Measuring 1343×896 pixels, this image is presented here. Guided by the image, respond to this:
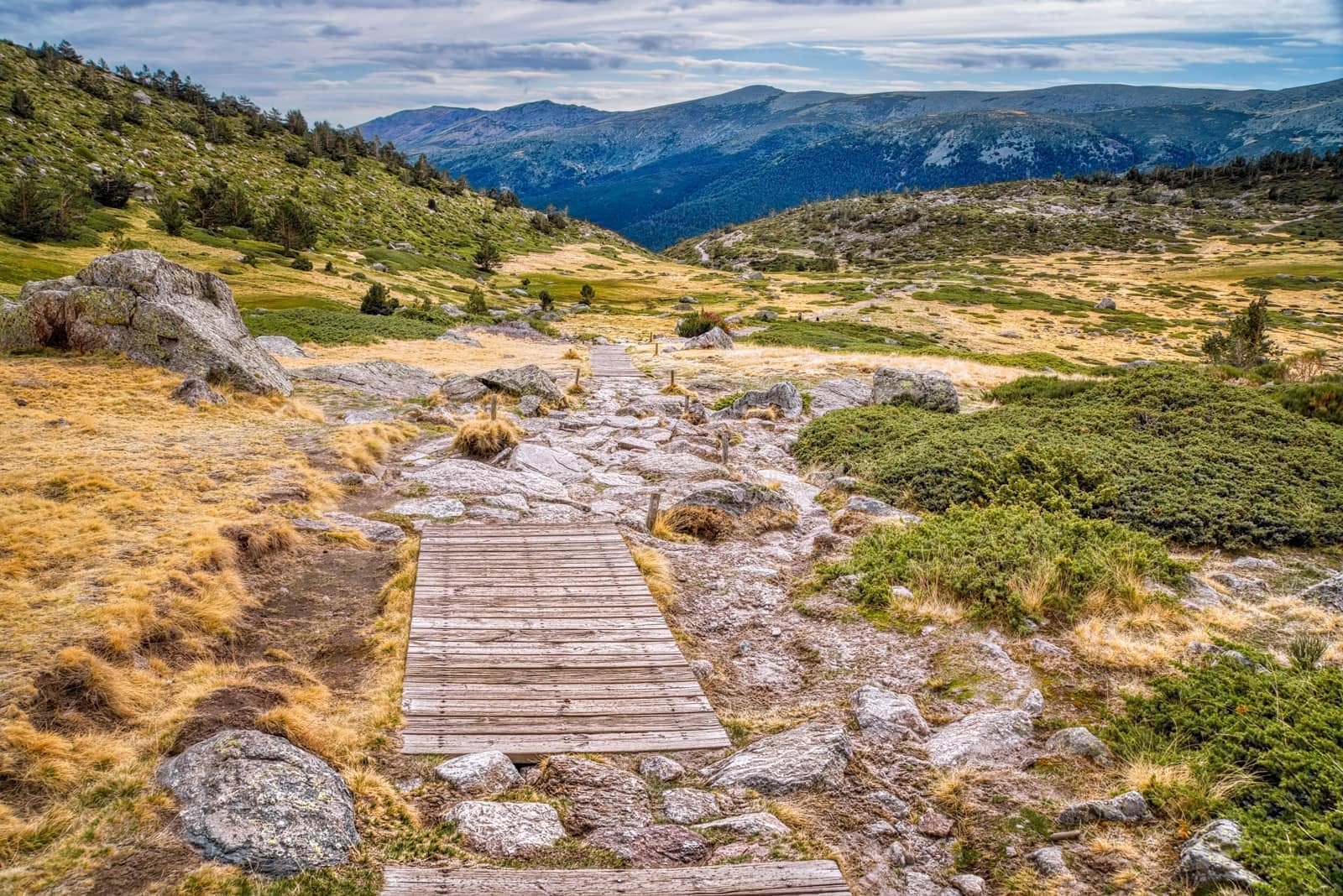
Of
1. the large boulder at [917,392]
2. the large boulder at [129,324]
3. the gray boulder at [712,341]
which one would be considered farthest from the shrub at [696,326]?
the large boulder at [129,324]

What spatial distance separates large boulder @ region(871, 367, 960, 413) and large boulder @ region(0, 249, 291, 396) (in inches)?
758

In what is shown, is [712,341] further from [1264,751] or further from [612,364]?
[1264,751]

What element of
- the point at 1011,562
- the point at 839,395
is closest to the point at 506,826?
the point at 1011,562

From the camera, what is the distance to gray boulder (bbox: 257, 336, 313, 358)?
29.9m

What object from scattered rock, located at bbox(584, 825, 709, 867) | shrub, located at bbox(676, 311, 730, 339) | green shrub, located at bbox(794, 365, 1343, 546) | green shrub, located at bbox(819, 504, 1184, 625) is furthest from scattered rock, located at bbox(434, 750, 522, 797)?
shrub, located at bbox(676, 311, 730, 339)

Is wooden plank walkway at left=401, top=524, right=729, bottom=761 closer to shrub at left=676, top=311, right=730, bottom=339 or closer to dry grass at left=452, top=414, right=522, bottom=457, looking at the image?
dry grass at left=452, top=414, right=522, bottom=457

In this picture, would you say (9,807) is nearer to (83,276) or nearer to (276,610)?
(276,610)

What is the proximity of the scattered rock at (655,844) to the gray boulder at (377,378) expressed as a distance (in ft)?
69.4

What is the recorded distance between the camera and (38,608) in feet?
29.6

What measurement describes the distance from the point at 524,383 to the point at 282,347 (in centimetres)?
1229

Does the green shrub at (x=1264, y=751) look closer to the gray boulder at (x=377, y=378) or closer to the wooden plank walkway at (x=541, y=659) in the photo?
the wooden plank walkway at (x=541, y=659)

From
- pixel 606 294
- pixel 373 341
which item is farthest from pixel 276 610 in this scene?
pixel 606 294

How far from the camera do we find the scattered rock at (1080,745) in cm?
744

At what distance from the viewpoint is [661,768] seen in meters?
7.66
